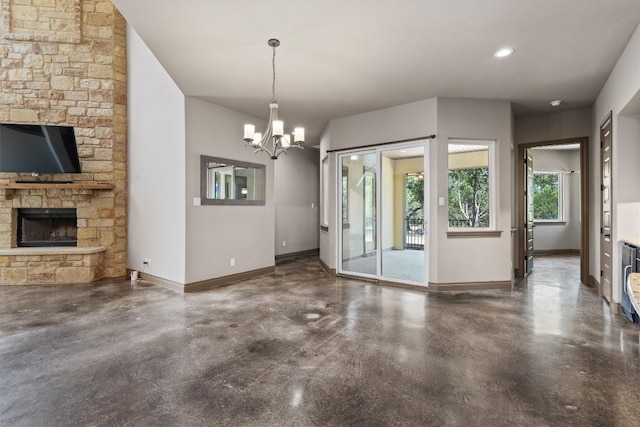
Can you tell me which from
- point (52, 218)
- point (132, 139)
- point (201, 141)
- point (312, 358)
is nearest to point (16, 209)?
point (52, 218)

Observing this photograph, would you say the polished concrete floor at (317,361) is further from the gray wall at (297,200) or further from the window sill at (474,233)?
the gray wall at (297,200)

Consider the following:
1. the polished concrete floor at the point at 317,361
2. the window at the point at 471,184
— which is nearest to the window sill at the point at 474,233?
the window at the point at 471,184

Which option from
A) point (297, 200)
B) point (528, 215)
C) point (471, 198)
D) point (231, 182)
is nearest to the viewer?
point (471, 198)

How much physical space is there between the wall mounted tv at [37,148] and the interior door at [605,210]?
7657 mm

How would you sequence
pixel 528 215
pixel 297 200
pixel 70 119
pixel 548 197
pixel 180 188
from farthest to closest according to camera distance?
1. pixel 548 197
2. pixel 297 200
3. pixel 528 215
4. pixel 70 119
5. pixel 180 188

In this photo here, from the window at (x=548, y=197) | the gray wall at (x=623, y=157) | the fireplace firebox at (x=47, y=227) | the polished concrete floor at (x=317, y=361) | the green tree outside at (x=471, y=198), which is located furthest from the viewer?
the window at (x=548, y=197)

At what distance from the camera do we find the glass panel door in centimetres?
527

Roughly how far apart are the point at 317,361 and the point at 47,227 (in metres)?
5.78

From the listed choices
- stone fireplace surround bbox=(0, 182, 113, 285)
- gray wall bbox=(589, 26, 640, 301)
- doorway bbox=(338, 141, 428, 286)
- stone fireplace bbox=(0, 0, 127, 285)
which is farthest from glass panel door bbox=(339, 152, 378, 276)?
stone fireplace surround bbox=(0, 182, 113, 285)

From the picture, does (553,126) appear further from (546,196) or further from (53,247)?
(53,247)

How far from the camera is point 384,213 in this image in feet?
17.1

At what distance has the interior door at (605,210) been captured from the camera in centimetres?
386

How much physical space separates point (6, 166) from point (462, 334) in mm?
6830

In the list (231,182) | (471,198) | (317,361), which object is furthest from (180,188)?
(471,198)
